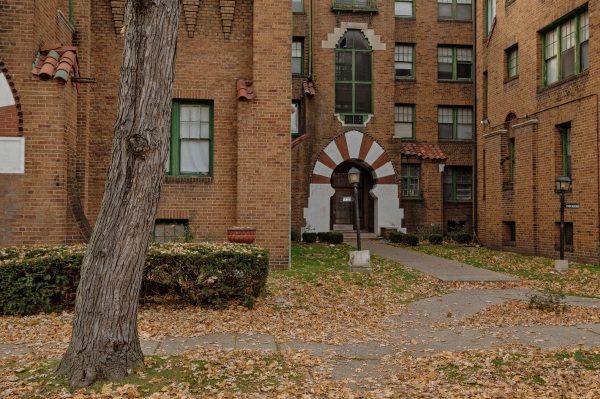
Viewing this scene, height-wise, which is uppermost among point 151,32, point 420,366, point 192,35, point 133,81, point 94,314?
point 192,35

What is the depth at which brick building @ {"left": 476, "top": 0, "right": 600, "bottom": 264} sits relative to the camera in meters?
14.5

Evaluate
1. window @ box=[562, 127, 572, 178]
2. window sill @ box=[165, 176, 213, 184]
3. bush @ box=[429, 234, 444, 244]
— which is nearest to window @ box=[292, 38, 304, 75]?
bush @ box=[429, 234, 444, 244]

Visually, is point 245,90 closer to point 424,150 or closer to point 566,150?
point 566,150

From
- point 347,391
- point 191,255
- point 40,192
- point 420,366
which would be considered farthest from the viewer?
point 40,192

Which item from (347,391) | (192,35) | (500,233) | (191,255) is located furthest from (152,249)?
(500,233)

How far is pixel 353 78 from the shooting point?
71.7ft

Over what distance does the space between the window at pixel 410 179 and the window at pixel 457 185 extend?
1.63 m

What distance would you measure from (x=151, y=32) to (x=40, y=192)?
6.35 meters

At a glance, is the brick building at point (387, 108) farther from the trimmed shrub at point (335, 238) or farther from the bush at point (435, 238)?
the bush at point (435, 238)

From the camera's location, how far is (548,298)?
853cm

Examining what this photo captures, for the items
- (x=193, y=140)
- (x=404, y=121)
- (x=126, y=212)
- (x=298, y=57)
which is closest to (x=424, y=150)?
(x=404, y=121)

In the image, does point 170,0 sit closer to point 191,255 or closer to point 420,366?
point 191,255

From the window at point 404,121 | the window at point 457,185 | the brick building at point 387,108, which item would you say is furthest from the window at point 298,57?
the window at point 457,185

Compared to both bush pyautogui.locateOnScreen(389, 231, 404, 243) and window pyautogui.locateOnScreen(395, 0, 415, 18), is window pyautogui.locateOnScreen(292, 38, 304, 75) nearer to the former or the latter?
window pyautogui.locateOnScreen(395, 0, 415, 18)
